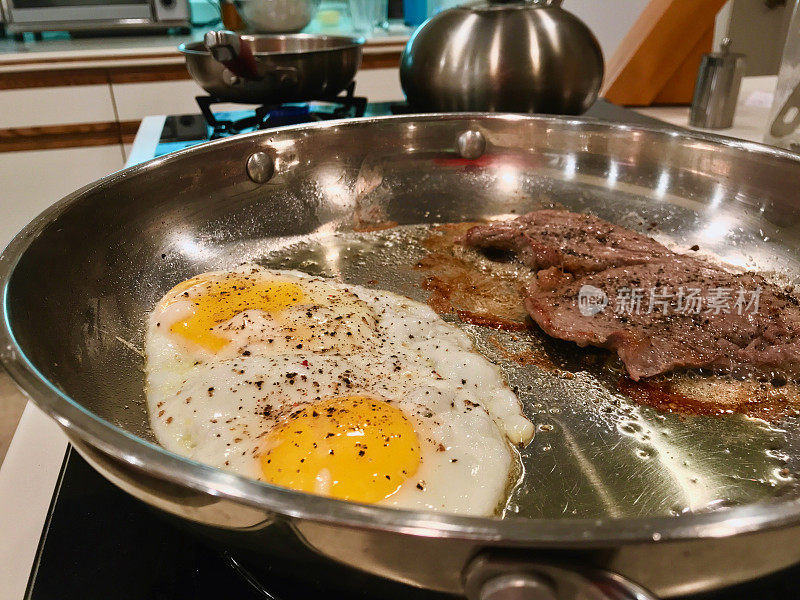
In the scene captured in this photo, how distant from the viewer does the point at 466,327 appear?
1389 millimetres

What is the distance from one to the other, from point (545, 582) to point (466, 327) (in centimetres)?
88

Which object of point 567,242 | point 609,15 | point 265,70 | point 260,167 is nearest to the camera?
point 567,242

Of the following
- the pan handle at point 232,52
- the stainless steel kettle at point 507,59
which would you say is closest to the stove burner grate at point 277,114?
the pan handle at point 232,52

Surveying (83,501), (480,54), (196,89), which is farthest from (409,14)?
(83,501)

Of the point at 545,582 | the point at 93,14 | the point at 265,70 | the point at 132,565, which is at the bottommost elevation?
the point at 132,565

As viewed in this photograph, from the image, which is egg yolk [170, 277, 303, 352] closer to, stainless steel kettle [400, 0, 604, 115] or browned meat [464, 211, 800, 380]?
browned meat [464, 211, 800, 380]

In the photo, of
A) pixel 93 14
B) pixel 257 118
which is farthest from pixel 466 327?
pixel 93 14

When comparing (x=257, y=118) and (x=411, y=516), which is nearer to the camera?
(x=411, y=516)

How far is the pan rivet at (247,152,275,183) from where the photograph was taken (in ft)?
5.62

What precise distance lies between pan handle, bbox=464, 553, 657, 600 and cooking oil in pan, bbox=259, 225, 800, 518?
0.41 meters

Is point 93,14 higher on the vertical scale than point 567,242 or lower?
higher

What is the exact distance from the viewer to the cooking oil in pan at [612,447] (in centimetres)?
97

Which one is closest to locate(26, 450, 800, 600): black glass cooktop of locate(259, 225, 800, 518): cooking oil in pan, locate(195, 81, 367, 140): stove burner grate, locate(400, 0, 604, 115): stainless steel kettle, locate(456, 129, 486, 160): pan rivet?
locate(259, 225, 800, 518): cooking oil in pan

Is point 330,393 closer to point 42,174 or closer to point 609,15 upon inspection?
point 42,174
